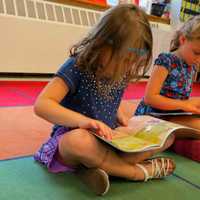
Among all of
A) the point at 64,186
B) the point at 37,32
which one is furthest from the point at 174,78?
the point at 37,32

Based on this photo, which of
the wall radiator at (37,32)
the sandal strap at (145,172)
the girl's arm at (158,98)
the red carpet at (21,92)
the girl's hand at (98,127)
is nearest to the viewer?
the girl's hand at (98,127)

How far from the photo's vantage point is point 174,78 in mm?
1134

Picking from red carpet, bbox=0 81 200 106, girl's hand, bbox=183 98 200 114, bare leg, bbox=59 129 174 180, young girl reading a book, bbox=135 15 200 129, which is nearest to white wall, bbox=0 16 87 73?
red carpet, bbox=0 81 200 106

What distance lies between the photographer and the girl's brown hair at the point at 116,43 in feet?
2.42

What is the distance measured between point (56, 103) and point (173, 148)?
52 centimetres

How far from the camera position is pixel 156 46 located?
2.73 metres

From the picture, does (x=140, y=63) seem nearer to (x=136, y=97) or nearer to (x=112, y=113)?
(x=112, y=113)

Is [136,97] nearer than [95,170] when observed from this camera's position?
No

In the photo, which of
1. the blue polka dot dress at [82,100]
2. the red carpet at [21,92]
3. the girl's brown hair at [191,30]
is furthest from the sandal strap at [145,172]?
the red carpet at [21,92]

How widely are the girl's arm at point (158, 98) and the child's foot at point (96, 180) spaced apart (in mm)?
410

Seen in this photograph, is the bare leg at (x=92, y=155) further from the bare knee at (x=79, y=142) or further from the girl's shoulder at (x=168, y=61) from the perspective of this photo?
the girl's shoulder at (x=168, y=61)

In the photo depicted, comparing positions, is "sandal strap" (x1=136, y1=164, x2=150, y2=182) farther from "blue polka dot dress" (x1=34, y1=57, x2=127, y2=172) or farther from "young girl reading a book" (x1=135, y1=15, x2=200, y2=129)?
"young girl reading a book" (x1=135, y1=15, x2=200, y2=129)

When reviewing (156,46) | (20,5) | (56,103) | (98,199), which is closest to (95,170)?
(98,199)

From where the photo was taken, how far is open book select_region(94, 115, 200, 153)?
73 centimetres
